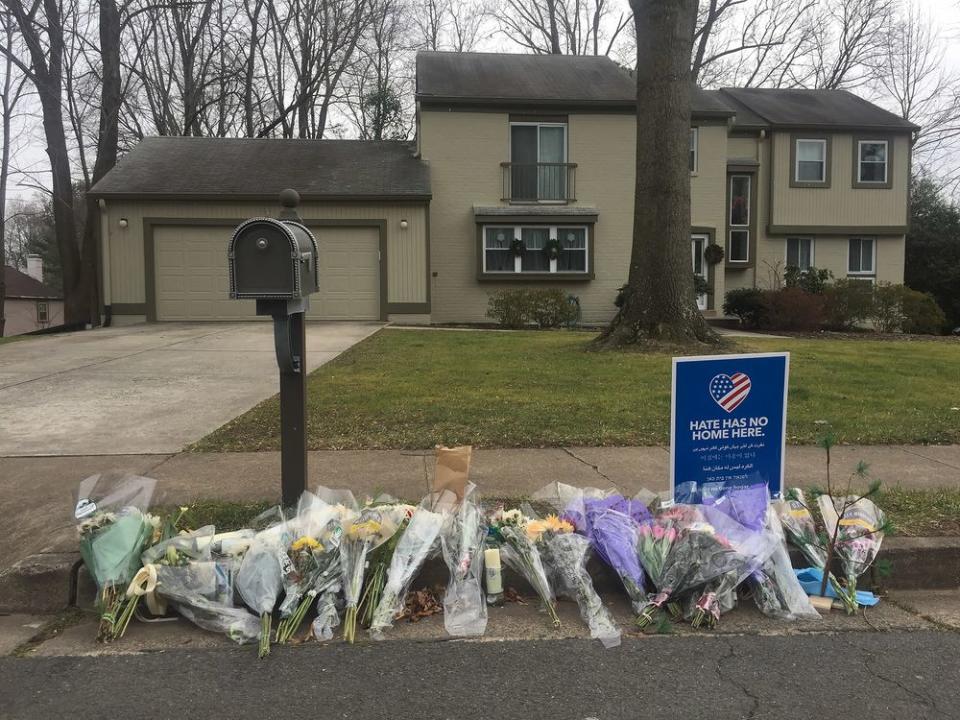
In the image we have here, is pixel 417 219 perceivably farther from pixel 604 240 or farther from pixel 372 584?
pixel 372 584

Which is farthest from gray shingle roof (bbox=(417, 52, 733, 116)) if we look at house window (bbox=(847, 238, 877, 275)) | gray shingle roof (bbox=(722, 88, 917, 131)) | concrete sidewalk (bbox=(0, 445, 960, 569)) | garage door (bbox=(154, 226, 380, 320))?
concrete sidewalk (bbox=(0, 445, 960, 569))

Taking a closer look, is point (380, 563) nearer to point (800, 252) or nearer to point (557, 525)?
point (557, 525)

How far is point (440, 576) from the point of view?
3.76 meters

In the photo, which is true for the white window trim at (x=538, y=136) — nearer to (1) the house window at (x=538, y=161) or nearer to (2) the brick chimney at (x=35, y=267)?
(1) the house window at (x=538, y=161)

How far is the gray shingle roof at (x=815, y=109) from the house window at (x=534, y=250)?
7.92 m

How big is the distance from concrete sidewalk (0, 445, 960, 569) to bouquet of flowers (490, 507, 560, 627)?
945 mm

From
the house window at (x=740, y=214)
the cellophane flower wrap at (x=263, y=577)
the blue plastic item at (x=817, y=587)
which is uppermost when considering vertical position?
the house window at (x=740, y=214)

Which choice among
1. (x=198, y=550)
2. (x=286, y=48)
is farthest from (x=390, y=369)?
(x=286, y=48)

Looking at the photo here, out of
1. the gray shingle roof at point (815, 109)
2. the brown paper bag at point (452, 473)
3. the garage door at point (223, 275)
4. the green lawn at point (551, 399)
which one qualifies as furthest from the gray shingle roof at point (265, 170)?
the brown paper bag at point (452, 473)

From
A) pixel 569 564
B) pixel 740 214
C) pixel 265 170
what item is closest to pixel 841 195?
pixel 740 214

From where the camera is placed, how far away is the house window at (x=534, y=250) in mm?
20281

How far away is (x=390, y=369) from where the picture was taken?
9.82 m

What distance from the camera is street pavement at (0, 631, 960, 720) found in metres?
2.72

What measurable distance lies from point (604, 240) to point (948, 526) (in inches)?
672
